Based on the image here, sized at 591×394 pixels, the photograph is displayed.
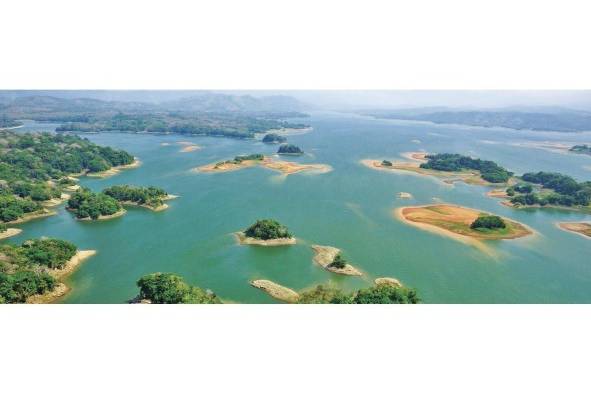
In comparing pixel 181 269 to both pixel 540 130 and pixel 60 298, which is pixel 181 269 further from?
pixel 540 130

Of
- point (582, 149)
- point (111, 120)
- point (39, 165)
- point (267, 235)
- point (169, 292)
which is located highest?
point (111, 120)

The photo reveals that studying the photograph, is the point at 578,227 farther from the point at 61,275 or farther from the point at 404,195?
the point at 61,275

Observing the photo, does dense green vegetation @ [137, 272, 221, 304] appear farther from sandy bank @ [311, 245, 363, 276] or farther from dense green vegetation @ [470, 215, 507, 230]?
dense green vegetation @ [470, 215, 507, 230]

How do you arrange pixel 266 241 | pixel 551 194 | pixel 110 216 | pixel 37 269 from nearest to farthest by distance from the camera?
pixel 37 269 → pixel 266 241 → pixel 110 216 → pixel 551 194

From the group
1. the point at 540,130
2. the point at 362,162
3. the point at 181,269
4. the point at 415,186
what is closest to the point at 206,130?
the point at 362,162

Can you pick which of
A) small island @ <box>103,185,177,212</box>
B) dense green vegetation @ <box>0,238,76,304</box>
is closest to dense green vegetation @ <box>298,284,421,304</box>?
dense green vegetation @ <box>0,238,76,304</box>

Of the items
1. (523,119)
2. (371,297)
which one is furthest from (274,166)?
(523,119)

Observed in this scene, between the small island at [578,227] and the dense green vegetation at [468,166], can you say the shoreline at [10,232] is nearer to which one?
the small island at [578,227]

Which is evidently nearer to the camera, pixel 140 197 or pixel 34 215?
pixel 34 215
